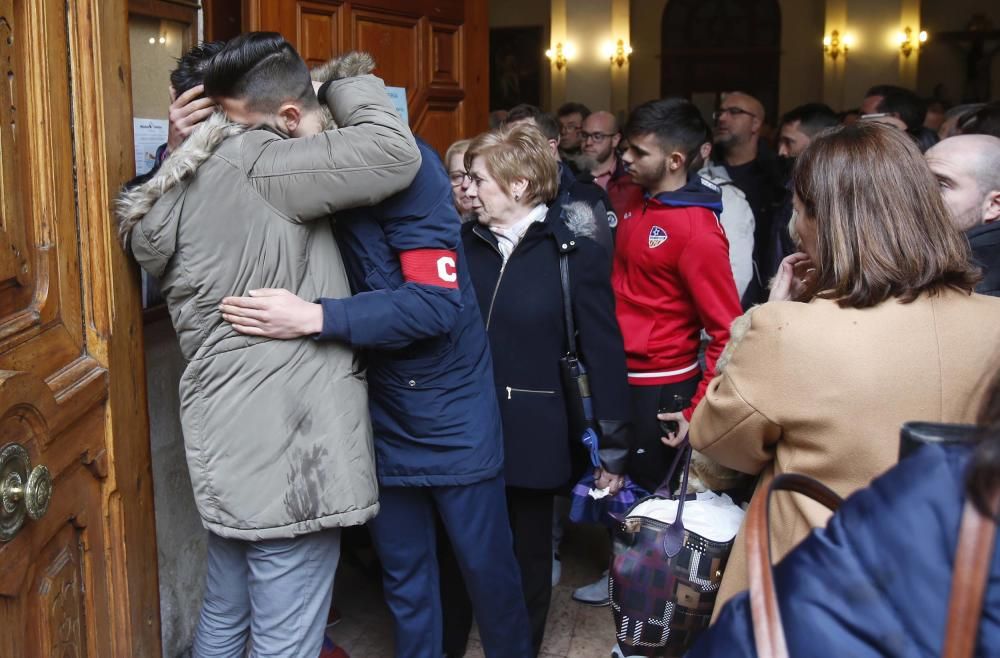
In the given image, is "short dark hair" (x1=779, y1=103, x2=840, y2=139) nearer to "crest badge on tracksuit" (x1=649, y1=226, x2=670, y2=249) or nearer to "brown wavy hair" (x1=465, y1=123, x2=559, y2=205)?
"crest badge on tracksuit" (x1=649, y1=226, x2=670, y2=249)

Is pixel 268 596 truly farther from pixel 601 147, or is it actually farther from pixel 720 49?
pixel 720 49

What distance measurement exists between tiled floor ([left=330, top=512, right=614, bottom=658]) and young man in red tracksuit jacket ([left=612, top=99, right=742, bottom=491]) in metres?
0.59

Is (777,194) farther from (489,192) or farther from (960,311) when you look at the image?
(960,311)

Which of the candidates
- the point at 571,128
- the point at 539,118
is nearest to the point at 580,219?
the point at 539,118

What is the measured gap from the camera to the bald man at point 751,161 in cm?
494

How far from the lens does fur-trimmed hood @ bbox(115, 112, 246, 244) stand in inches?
81.4

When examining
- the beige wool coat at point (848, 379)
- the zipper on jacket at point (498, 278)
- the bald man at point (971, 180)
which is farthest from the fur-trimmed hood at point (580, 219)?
the beige wool coat at point (848, 379)

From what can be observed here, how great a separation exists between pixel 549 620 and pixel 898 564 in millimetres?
2794

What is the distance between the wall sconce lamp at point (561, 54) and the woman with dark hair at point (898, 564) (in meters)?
14.3

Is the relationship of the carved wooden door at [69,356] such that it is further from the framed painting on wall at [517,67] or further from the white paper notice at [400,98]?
the framed painting on wall at [517,67]

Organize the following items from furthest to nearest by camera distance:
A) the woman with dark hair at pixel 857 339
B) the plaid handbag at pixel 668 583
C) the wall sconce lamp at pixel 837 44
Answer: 1. the wall sconce lamp at pixel 837 44
2. the plaid handbag at pixel 668 583
3. the woman with dark hair at pixel 857 339

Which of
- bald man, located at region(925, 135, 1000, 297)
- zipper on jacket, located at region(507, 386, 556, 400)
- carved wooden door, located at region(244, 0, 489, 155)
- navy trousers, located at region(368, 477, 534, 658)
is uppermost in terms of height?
carved wooden door, located at region(244, 0, 489, 155)

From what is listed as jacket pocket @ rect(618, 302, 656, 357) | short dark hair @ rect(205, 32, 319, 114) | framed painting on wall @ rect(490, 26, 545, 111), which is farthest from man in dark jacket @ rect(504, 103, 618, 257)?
framed painting on wall @ rect(490, 26, 545, 111)

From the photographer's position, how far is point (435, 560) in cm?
282
